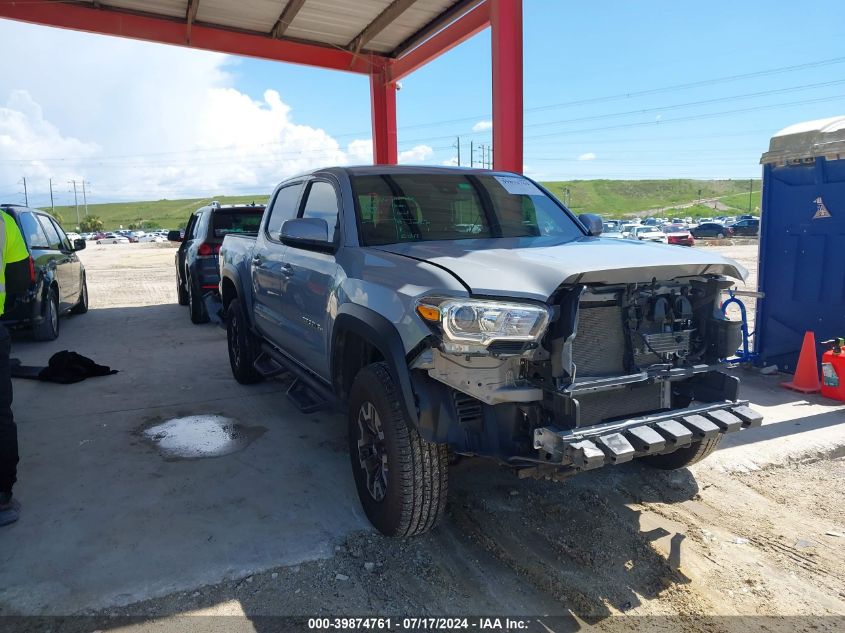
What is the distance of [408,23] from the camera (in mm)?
11477

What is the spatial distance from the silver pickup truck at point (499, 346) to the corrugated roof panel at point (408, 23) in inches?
310

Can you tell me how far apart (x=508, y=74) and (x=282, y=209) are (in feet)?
16.9

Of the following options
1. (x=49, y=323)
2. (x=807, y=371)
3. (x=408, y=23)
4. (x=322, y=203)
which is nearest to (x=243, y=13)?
(x=408, y=23)

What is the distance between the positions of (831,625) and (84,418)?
528 cm

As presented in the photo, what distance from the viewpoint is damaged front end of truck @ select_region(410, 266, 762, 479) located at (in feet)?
8.58

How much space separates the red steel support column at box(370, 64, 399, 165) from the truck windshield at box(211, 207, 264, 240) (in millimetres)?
5075

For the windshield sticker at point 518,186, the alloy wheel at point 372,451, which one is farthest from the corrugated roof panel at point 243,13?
the alloy wheel at point 372,451

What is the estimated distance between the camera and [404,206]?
3.96m

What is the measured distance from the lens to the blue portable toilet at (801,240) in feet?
19.5

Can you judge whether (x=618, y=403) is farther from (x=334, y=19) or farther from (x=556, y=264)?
(x=334, y=19)

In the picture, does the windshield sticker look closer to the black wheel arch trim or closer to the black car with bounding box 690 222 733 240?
the black wheel arch trim

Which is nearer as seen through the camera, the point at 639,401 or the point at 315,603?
the point at 315,603

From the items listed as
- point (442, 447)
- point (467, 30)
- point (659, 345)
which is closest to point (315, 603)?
point (442, 447)

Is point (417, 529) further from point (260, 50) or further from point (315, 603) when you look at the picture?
point (260, 50)
